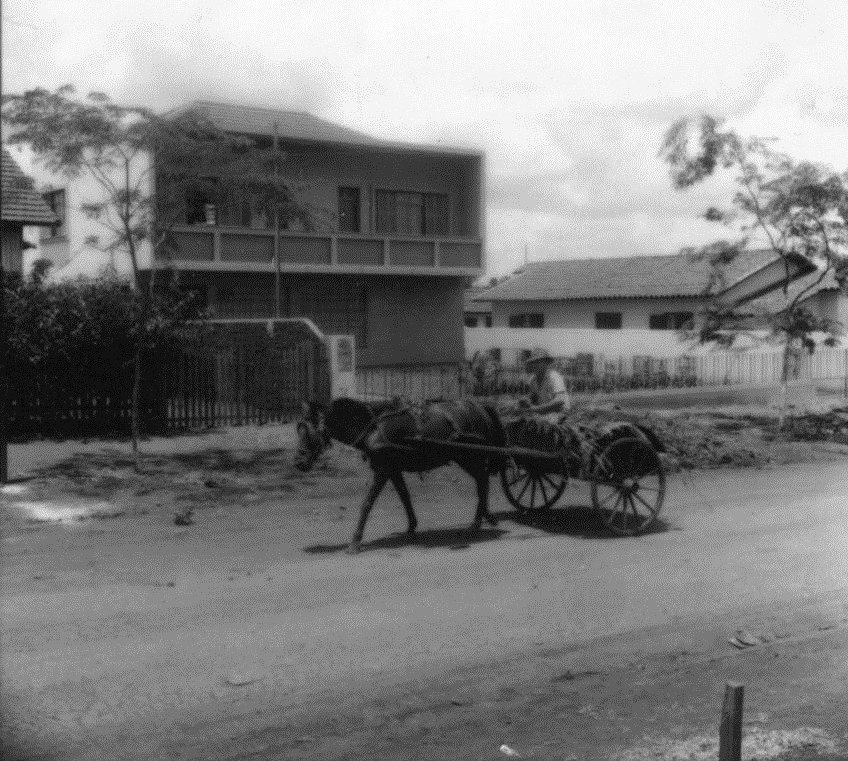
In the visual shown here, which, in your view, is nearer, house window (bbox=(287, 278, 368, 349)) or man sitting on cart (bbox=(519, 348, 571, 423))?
man sitting on cart (bbox=(519, 348, 571, 423))

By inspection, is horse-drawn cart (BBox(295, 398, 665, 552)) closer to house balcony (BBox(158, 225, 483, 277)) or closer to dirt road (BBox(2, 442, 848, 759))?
dirt road (BBox(2, 442, 848, 759))

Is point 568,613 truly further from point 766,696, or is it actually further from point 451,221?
point 451,221

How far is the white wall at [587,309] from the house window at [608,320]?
0.17 m

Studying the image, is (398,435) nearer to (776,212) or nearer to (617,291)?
(776,212)

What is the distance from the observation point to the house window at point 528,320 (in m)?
47.7

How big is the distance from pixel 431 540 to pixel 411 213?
73.2ft

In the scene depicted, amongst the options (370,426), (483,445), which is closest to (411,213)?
(483,445)

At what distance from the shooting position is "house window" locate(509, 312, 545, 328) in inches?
1879

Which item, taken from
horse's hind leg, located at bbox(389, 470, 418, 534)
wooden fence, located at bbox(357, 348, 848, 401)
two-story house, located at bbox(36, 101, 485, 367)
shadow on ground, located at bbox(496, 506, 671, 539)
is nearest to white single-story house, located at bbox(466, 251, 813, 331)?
wooden fence, located at bbox(357, 348, 848, 401)

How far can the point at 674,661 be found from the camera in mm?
7445

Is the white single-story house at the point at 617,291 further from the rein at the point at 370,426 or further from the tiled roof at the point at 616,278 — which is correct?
the rein at the point at 370,426

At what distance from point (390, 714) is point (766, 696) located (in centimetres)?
224

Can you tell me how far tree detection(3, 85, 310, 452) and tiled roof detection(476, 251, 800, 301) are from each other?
25.3 m

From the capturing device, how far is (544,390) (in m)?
12.1
